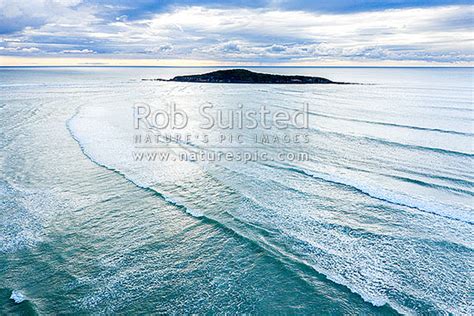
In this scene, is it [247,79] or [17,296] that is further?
[247,79]

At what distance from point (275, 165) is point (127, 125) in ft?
59.0

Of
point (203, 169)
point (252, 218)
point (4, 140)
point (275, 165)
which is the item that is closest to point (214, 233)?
point (252, 218)

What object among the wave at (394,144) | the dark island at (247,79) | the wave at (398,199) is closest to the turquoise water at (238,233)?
the wave at (398,199)

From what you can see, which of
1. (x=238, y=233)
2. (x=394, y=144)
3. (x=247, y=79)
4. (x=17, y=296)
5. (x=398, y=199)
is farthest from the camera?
(x=247, y=79)

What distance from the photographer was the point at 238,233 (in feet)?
42.3

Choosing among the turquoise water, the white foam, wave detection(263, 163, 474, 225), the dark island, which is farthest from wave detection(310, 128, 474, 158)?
the dark island

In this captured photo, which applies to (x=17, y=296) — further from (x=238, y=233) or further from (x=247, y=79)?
(x=247, y=79)

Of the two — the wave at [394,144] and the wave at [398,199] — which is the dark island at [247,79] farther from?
the wave at [398,199]

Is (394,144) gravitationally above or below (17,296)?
above

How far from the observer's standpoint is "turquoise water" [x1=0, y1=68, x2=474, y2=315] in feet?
31.3

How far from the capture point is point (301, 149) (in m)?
25.1

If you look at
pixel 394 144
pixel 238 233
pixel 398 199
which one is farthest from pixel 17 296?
pixel 394 144

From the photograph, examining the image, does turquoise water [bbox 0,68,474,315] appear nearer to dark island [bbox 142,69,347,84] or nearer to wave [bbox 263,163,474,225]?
wave [bbox 263,163,474,225]

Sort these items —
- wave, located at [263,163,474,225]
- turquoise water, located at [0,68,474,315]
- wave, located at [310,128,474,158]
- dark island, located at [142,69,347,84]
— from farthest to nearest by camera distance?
dark island, located at [142,69,347,84], wave, located at [310,128,474,158], wave, located at [263,163,474,225], turquoise water, located at [0,68,474,315]
